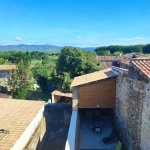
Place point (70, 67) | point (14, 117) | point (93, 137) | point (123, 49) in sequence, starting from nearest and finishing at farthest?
point (14, 117)
point (93, 137)
point (70, 67)
point (123, 49)

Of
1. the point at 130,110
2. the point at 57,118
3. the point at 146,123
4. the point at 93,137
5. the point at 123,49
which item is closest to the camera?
the point at 146,123

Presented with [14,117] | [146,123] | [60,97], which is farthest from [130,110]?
[60,97]

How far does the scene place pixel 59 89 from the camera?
85.7 ft

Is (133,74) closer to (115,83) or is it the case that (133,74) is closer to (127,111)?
(127,111)

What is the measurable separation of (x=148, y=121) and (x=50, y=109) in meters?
9.88

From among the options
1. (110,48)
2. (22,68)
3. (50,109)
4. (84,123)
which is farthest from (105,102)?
(110,48)

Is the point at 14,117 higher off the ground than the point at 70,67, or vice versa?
the point at 70,67

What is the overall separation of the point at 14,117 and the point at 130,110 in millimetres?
6482

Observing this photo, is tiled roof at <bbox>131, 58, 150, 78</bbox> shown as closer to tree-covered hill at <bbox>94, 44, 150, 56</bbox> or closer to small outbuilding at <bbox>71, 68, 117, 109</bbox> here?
small outbuilding at <bbox>71, 68, 117, 109</bbox>

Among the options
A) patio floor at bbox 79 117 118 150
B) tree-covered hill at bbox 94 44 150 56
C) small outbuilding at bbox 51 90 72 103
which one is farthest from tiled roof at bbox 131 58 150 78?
tree-covered hill at bbox 94 44 150 56

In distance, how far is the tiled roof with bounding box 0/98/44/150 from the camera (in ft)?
26.1

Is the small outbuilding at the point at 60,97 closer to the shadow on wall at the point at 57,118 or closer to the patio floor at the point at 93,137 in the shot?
the shadow on wall at the point at 57,118

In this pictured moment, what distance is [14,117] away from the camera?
1075cm

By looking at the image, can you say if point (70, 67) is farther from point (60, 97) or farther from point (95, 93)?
point (95, 93)
